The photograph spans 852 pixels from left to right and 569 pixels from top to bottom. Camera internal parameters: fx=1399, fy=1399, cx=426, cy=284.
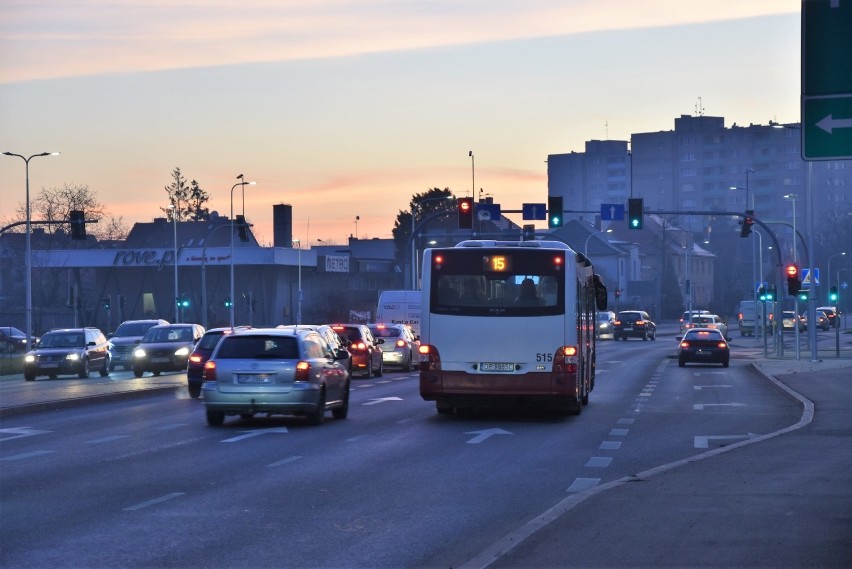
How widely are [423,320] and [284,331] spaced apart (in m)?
2.45

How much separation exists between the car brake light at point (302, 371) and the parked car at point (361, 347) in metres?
17.8

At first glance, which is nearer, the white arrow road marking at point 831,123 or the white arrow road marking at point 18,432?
the white arrow road marking at point 831,123

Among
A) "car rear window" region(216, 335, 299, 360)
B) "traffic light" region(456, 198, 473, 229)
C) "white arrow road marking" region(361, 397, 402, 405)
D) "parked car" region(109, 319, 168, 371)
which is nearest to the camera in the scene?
"car rear window" region(216, 335, 299, 360)

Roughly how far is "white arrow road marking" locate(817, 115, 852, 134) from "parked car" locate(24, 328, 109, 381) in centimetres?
3678

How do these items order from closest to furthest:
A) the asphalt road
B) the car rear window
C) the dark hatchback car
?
1. the asphalt road
2. the car rear window
3. the dark hatchback car

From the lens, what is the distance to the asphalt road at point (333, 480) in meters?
10.4

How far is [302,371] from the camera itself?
2272 centimetres

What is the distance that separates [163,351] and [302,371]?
74.3 feet

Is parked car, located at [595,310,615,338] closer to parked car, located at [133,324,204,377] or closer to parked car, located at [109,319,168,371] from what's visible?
parked car, located at [109,319,168,371]

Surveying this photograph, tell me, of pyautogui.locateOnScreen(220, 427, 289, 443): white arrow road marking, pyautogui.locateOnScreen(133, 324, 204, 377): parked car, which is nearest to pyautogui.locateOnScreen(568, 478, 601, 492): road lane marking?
pyautogui.locateOnScreen(220, 427, 289, 443): white arrow road marking

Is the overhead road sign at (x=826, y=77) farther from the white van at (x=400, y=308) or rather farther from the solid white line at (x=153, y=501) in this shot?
the white van at (x=400, y=308)

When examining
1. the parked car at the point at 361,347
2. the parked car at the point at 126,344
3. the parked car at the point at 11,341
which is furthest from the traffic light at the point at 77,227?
the parked car at the point at 361,347

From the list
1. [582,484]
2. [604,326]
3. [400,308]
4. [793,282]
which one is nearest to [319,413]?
[582,484]

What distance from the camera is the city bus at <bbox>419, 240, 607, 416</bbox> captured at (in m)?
A: 23.6
